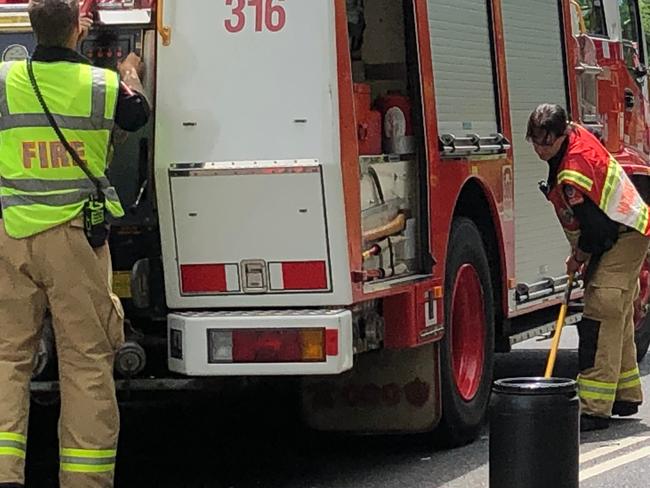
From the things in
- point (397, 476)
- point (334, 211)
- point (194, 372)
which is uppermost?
point (334, 211)

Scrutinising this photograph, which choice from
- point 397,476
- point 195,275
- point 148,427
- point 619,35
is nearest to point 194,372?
point 195,275

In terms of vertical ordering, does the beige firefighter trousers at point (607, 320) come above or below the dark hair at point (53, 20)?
below

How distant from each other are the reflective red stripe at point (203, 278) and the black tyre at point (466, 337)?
158 cm

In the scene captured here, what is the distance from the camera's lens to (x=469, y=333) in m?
8.27

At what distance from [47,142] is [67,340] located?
0.77 m

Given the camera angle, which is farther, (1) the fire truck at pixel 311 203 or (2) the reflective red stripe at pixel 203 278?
(2) the reflective red stripe at pixel 203 278

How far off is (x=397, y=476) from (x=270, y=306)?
52.1 inches

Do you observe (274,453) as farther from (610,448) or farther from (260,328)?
(260,328)

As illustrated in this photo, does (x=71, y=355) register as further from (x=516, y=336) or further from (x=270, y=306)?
(x=516, y=336)

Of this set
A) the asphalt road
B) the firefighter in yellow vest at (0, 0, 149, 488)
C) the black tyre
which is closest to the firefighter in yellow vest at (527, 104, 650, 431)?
the asphalt road

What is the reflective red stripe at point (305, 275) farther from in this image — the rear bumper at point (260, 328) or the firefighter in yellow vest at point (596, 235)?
the firefighter in yellow vest at point (596, 235)

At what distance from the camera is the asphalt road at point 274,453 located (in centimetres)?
738

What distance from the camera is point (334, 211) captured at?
6375 mm

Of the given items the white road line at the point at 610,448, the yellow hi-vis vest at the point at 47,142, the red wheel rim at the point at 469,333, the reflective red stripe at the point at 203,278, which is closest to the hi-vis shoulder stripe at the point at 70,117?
the yellow hi-vis vest at the point at 47,142
